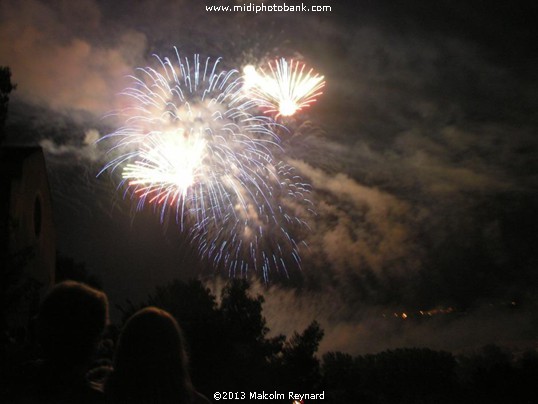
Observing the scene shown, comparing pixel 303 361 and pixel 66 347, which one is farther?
pixel 303 361

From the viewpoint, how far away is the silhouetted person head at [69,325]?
2.82m

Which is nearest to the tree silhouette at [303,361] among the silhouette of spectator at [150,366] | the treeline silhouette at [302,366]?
the treeline silhouette at [302,366]

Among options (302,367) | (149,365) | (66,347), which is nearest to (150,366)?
(149,365)

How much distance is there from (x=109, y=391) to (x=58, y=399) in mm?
310

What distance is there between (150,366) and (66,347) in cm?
52

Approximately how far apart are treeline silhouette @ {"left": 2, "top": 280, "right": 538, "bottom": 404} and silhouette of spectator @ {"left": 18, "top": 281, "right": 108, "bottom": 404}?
609 inches

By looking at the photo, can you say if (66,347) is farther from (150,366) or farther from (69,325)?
(150,366)

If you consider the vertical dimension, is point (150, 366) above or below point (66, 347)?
below

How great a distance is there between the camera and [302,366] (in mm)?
28031

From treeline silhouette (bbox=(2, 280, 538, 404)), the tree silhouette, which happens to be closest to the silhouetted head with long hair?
treeline silhouette (bbox=(2, 280, 538, 404))

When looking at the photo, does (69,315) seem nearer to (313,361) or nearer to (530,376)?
(313,361)

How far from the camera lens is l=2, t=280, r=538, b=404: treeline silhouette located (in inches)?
810

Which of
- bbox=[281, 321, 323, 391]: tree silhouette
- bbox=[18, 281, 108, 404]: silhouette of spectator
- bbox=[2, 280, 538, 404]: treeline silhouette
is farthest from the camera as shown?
bbox=[281, 321, 323, 391]: tree silhouette

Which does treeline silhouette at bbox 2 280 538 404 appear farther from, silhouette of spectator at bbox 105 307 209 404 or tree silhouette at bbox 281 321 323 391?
silhouette of spectator at bbox 105 307 209 404
